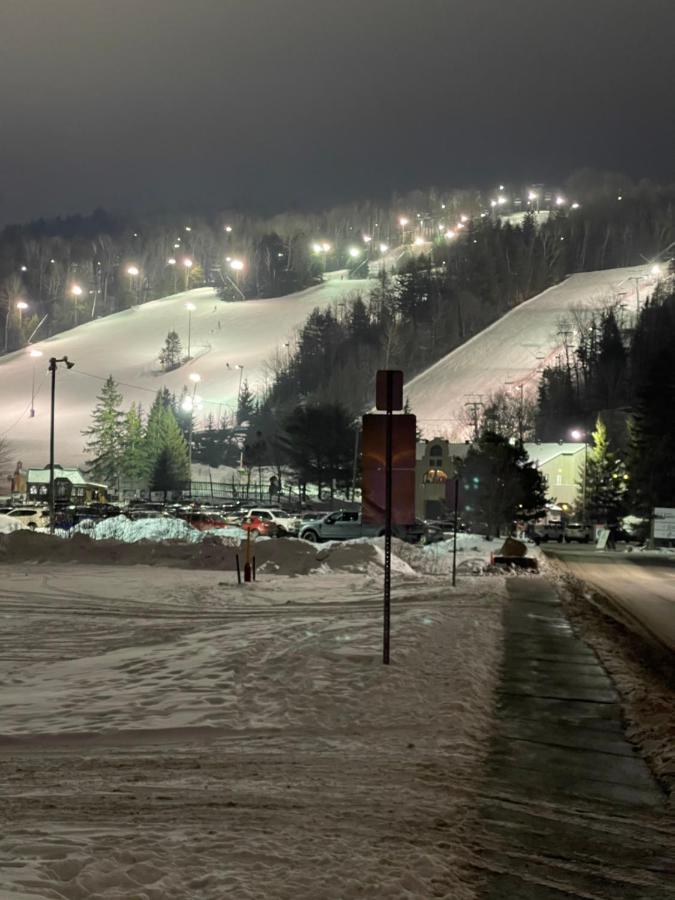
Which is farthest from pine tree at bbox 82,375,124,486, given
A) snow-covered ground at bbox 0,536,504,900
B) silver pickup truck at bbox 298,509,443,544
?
snow-covered ground at bbox 0,536,504,900

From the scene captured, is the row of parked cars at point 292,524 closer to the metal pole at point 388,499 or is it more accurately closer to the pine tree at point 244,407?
the metal pole at point 388,499

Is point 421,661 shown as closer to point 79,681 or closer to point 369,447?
point 369,447

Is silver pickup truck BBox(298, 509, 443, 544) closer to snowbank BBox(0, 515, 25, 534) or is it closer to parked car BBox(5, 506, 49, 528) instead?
snowbank BBox(0, 515, 25, 534)

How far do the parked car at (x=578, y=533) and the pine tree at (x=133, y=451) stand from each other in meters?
50.3

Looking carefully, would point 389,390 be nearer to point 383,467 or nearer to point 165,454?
point 383,467

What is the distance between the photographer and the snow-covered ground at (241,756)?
4.61m

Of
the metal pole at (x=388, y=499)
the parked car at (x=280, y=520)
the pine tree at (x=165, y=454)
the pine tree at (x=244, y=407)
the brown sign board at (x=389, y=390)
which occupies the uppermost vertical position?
the pine tree at (x=244, y=407)

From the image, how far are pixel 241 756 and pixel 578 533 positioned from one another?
67255 millimetres

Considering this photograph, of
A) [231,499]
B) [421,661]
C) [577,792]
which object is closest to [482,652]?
[421,661]

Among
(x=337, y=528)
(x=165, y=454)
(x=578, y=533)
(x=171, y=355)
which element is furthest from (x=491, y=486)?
(x=171, y=355)

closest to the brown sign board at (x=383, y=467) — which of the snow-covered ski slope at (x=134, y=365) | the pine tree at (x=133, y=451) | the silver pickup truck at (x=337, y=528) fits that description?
the silver pickup truck at (x=337, y=528)

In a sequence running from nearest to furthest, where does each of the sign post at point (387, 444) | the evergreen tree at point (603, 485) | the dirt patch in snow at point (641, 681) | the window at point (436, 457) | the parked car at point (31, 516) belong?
the dirt patch in snow at point (641, 681), the sign post at point (387, 444), the parked car at point (31, 516), the evergreen tree at point (603, 485), the window at point (436, 457)

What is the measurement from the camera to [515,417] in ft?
429

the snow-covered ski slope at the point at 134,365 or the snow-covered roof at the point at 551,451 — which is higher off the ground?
the snow-covered ski slope at the point at 134,365
